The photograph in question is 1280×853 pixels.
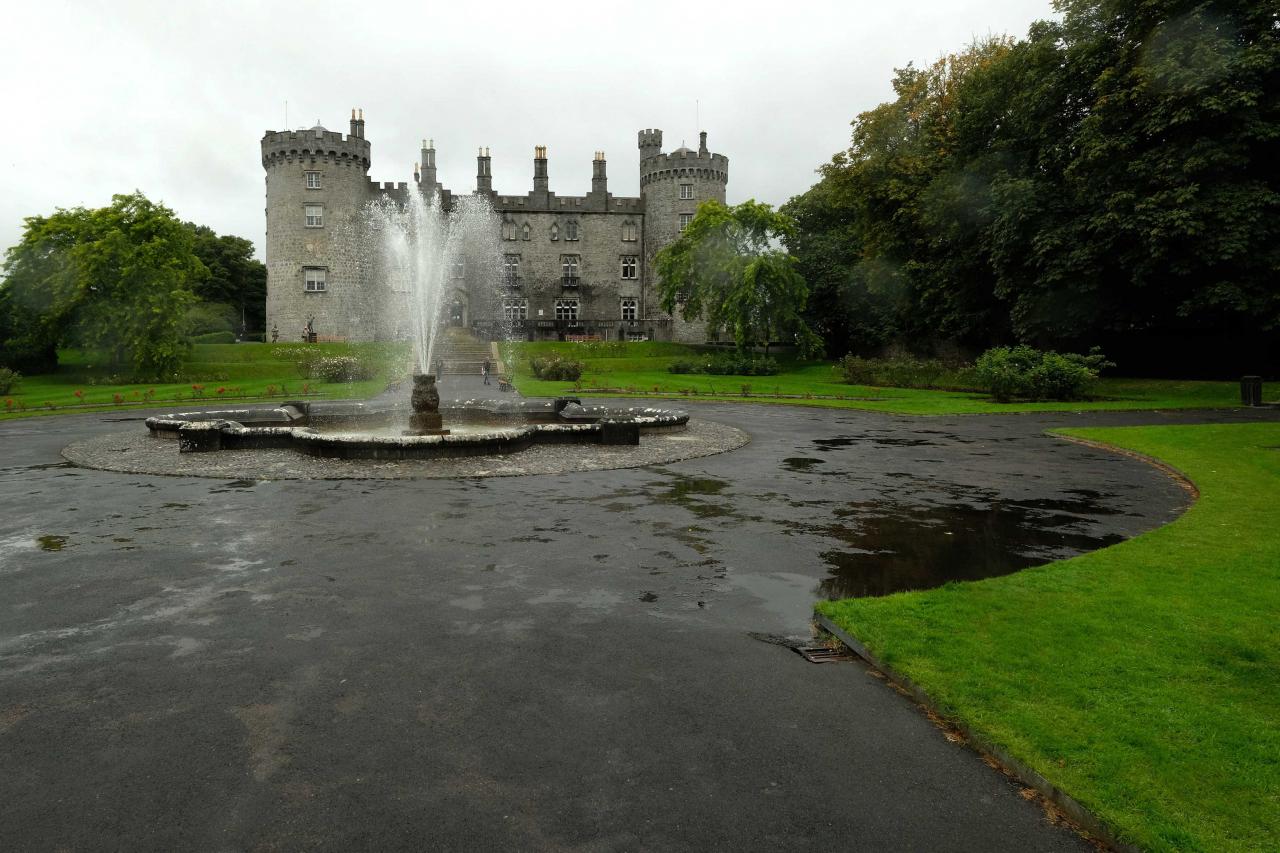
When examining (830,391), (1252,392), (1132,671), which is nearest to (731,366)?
(830,391)

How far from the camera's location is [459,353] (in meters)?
55.3

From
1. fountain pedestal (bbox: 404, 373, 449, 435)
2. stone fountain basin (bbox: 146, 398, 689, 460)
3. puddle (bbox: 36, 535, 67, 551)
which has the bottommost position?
puddle (bbox: 36, 535, 67, 551)

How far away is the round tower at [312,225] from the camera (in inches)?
2438

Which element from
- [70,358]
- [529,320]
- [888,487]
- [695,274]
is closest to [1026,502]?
[888,487]

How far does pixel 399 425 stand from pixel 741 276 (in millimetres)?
36809

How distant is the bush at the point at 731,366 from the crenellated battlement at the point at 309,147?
31.2 meters

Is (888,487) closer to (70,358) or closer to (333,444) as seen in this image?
(333,444)

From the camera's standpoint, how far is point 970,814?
14.3ft

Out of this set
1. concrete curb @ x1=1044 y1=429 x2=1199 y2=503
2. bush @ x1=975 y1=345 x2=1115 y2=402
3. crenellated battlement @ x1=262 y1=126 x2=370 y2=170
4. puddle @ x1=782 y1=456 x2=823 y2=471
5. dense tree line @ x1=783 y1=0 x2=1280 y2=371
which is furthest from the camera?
crenellated battlement @ x1=262 y1=126 x2=370 y2=170

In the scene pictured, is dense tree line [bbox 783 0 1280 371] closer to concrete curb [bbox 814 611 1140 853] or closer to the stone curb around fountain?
the stone curb around fountain

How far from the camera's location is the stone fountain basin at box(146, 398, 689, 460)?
1711 centimetres

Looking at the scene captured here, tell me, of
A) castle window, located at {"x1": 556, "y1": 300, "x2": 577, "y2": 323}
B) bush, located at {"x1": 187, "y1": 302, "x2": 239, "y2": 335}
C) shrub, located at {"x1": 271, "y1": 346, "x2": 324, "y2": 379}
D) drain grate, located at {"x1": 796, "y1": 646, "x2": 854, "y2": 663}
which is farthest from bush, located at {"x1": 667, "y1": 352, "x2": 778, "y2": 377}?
drain grate, located at {"x1": 796, "y1": 646, "x2": 854, "y2": 663}

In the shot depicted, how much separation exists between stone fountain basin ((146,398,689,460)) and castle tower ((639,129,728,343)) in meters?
46.7

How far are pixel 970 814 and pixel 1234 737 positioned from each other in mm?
1955
